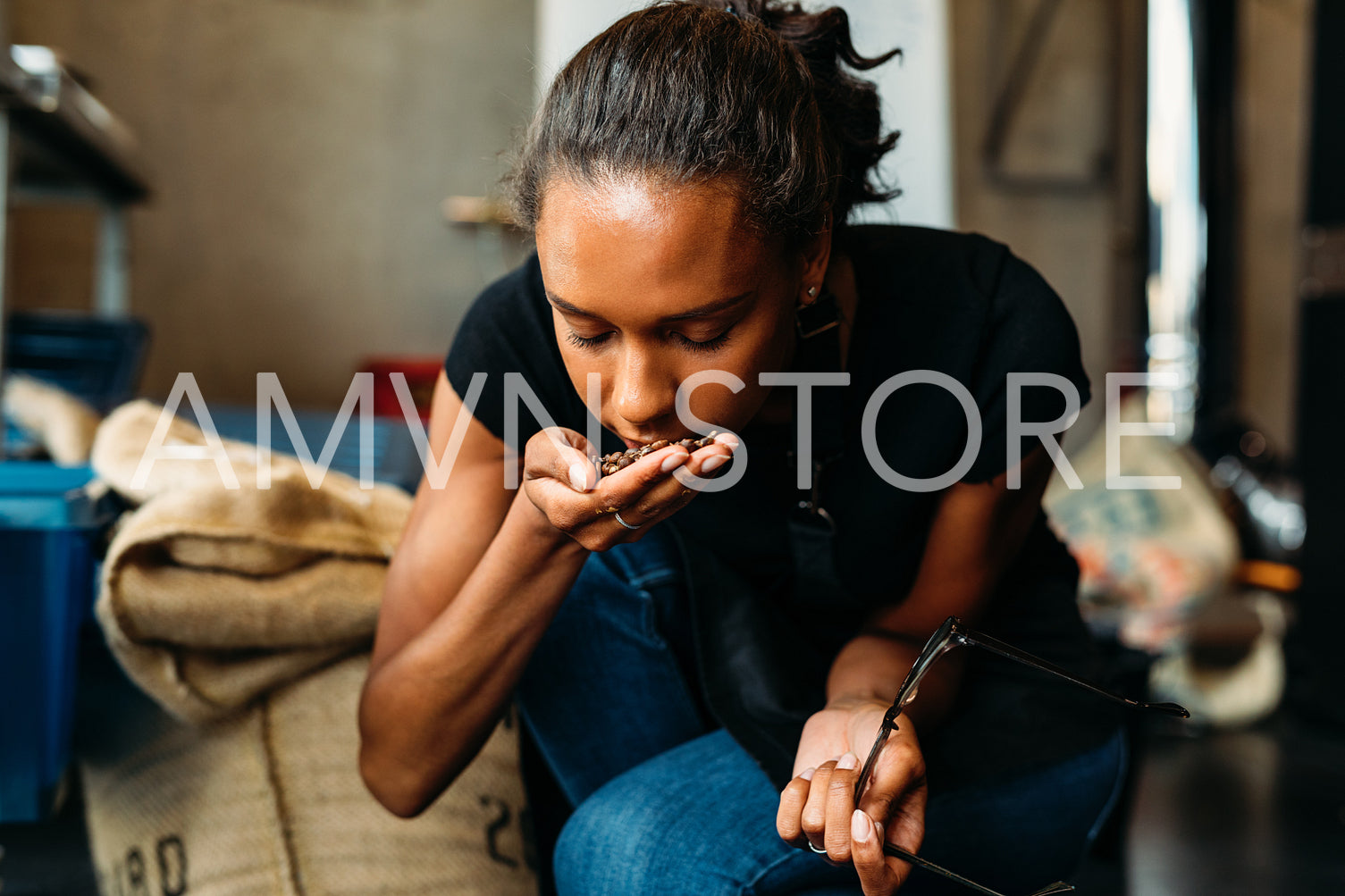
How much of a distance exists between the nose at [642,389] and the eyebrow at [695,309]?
3cm

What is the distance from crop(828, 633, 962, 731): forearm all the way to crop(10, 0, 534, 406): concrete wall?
3.68 m

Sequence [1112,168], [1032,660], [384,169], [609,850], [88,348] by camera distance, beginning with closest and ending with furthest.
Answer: [1032,660], [609,850], [88,348], [384,169], [1112,168]

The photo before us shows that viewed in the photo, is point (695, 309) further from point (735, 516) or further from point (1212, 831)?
point (1212, 831)

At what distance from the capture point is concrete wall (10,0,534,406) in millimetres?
3840

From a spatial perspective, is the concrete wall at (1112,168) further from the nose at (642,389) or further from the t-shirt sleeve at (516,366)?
the nose at (642,389)

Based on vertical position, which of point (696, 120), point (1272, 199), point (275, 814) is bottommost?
point (275, 814)

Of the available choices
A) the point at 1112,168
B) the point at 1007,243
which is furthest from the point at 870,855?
the point at 1112,168

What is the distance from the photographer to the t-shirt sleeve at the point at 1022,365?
84 centimetres

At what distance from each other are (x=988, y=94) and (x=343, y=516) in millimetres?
3893

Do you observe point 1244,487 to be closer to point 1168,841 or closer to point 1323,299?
point 1323,299

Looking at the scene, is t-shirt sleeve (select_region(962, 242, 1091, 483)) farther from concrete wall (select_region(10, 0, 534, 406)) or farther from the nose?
concrete wall (select_region(10, 0, 534, 406))

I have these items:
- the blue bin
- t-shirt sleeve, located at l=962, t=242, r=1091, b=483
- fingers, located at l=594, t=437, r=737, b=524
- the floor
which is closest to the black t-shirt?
t-shirt sleeve, located at l=962, t=242, r=1091, b=483

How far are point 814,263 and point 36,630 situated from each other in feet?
2.30

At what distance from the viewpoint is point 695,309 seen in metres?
0.67
